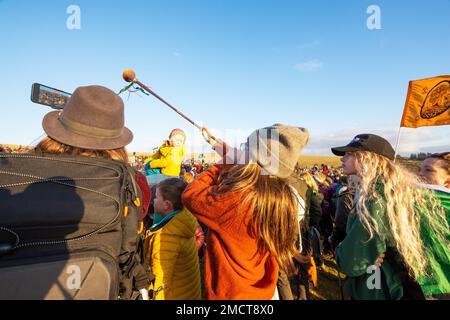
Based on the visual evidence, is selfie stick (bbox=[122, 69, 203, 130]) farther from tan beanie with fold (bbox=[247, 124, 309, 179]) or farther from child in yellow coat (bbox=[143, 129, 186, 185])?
child in yellow coat (bbox=[143, 129, 186, 185])

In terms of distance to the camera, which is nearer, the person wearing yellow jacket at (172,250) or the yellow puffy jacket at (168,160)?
the person wearing yellow jacket at (172,250)

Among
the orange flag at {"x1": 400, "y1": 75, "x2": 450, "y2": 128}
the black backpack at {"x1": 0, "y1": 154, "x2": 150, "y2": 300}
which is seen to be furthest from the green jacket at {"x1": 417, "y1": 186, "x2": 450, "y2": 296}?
the orange flag at {"x1": 400, "y1": 75, "x2": 450, "y2": 128}

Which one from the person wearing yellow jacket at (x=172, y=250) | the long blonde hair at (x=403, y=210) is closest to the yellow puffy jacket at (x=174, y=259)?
the person wearing yellow jacket at (x=172, y=250)

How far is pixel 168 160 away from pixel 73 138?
3.17 metres

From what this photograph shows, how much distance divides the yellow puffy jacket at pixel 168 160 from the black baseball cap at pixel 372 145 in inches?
121

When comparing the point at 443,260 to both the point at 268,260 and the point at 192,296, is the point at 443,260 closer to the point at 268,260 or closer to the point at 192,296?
the point at 268,260

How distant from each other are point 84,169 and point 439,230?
2581 millimetres

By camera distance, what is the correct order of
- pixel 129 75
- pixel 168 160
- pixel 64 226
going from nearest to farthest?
pixel 64 226 → pixel 129 75 → pixel 168 160

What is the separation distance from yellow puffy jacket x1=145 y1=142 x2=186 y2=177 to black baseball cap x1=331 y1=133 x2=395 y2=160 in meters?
3.08

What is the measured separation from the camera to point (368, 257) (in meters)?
1.86

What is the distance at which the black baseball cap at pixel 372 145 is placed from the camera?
2314 mm

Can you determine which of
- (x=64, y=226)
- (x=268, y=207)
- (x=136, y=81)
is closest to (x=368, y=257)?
(x=268, y=207)

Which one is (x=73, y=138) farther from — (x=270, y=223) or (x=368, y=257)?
(x=368, y=257)

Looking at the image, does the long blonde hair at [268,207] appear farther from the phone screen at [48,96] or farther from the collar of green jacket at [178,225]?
the phone screen at [48,96]
